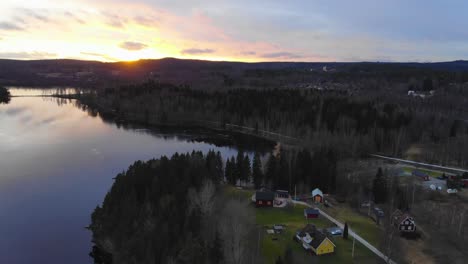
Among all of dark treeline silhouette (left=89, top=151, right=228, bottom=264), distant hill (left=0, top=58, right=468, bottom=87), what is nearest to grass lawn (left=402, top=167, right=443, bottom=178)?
dark treeline silhouette (left=89, top=151, right=228, bottom=264)

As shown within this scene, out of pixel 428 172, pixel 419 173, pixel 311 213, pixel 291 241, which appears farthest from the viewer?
pixel 428 172

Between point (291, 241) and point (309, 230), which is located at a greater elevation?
point (309, 230)

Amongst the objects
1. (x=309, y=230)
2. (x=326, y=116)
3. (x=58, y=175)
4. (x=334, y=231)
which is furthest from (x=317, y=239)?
(x=326, y=116)

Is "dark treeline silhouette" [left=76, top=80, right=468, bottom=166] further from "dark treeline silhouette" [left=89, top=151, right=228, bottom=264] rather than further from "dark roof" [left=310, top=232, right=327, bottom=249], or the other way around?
"dark roof" [left=310, top=232, right=327, bottom=249]

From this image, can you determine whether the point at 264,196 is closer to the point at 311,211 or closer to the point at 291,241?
the point at 311,211

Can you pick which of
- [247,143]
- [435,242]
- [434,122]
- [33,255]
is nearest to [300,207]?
[435,242]

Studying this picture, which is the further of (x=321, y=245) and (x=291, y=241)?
(x=291, y=241)

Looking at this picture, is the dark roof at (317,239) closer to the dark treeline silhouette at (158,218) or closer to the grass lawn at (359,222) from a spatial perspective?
the grass lawn at (359,222)
